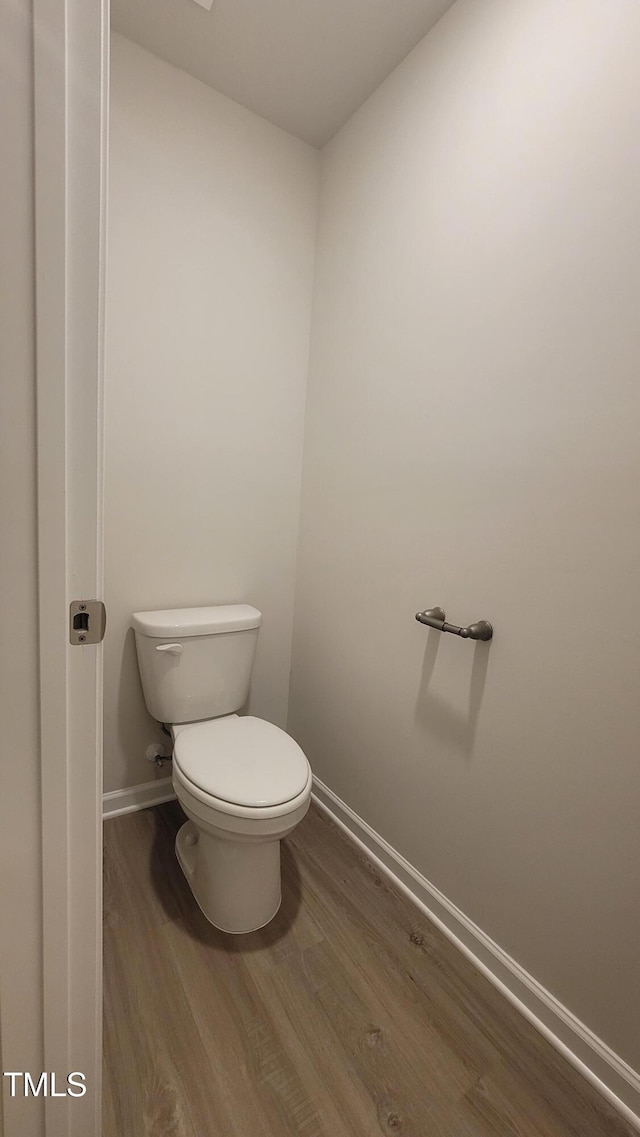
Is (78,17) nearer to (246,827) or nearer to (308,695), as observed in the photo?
(246,827)

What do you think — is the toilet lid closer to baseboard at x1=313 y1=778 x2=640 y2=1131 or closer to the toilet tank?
the toilet tank

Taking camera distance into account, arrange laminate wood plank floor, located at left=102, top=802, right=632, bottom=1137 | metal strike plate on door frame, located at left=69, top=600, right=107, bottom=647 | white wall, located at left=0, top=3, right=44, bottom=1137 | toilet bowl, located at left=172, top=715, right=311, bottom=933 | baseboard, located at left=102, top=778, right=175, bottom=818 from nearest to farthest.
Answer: white wall, located at left=0, top=3, right=44, bottom=1137, metal strike plate on door frame, located at left=69, top=600, right=107, bottom=647, laminate wood plank floor, located at left=102, top=802, right=632, bottom=1137, toilet bowl, located at left=172, top=715, right=311, bottom=933, baseboard, located at left=102, top=778, right=175, bottom=818

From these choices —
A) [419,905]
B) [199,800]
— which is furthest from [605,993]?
[199,800]

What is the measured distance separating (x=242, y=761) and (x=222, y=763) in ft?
0.18

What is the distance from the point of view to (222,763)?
1.27m

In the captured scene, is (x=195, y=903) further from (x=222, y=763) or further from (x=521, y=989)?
(x=521, y=989)

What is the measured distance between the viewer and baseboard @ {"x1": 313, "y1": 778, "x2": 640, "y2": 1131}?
0.96 metres

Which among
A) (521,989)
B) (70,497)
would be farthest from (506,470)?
(521,989)

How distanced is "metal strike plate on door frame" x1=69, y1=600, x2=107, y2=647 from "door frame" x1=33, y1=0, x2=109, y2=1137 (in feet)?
0.04

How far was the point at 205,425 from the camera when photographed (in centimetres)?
163

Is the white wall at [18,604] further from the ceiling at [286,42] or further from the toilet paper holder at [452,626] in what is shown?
the ceiling at [286,42]

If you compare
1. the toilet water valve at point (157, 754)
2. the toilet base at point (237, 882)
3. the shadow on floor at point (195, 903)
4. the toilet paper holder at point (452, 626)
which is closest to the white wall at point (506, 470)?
the toilet paper holder at point (452, 626)

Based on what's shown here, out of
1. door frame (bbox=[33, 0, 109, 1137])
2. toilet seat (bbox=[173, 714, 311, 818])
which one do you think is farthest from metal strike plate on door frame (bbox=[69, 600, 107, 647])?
toilet seat (bbox=[173, 714, 311, 818])

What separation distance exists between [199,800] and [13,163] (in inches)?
48.0
